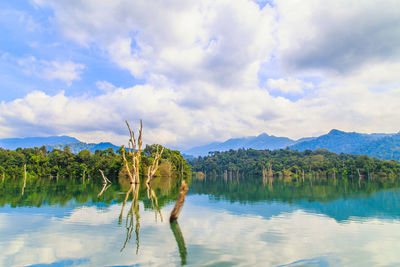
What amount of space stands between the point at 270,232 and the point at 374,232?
14.0ft

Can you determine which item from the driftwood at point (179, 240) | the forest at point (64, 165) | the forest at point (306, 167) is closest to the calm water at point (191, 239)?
the driftwood at point (179, 240)

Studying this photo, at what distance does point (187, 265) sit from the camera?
586 cm

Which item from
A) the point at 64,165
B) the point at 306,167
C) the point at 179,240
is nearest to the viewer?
the point at 179,240

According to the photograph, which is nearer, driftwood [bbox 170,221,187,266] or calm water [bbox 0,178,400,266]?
calm water [bbox 0,178,400,266]

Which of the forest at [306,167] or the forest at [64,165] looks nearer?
the forest at [64,165]

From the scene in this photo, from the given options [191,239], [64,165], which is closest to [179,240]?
[191,239]

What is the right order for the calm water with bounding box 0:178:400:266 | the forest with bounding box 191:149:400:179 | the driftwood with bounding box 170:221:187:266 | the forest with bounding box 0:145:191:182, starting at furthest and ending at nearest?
the forest with bounding box 191:149:400:179 < the forest with bounding box 0:145:191:182 < the driftwood with bounding box 170:221:187:266 < the calm water with bounding box 0:178:400:266

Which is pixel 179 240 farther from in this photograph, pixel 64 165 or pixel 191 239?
pixel 64 165

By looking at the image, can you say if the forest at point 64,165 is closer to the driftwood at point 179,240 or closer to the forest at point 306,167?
the driftwood at point 179,240

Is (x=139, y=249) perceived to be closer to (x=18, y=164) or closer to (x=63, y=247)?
(x=63, y=247)

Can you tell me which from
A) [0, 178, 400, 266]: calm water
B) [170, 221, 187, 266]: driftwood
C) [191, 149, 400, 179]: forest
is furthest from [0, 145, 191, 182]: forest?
[191, 149, 400, 179]: forest

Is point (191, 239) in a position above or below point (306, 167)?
below

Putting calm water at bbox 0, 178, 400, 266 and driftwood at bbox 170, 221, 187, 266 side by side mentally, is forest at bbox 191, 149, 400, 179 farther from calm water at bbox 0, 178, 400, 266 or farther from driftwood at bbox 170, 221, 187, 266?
driftwood at bbox 170, 221, 187, 266

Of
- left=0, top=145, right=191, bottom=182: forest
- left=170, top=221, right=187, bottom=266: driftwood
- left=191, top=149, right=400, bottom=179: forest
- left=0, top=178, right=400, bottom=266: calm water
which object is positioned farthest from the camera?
left=191, top=149, right=400, bottom=179: forest
